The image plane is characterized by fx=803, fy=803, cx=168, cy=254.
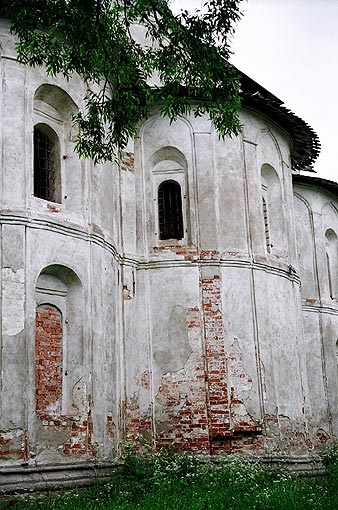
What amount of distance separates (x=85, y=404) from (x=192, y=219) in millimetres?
4919

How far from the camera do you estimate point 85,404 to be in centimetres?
1309

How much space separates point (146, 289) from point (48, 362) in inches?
139

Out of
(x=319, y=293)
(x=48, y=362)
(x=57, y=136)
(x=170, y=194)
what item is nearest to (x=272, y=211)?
(x=170, y=194)

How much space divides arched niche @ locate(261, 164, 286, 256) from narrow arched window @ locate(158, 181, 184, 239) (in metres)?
2.08

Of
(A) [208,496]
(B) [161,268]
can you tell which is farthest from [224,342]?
(A) [208,496]

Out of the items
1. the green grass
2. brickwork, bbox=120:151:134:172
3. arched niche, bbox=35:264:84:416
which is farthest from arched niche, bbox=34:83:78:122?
the green grass

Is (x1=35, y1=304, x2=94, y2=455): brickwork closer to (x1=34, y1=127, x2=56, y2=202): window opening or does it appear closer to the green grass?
the green grass

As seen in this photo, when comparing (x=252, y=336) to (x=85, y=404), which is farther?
(x=252, y=336)

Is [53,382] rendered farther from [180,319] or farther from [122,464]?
[180,319]

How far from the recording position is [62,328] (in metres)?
13.4

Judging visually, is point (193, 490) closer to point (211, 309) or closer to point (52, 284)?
point (52, 284)

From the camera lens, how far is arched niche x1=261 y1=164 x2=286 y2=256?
1772cm

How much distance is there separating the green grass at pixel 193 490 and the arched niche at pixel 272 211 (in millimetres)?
5063

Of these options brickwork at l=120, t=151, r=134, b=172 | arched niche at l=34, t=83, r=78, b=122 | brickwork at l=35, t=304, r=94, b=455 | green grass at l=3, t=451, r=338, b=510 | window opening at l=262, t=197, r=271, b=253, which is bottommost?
green grass at l=3, t=451, r=338, b=510
